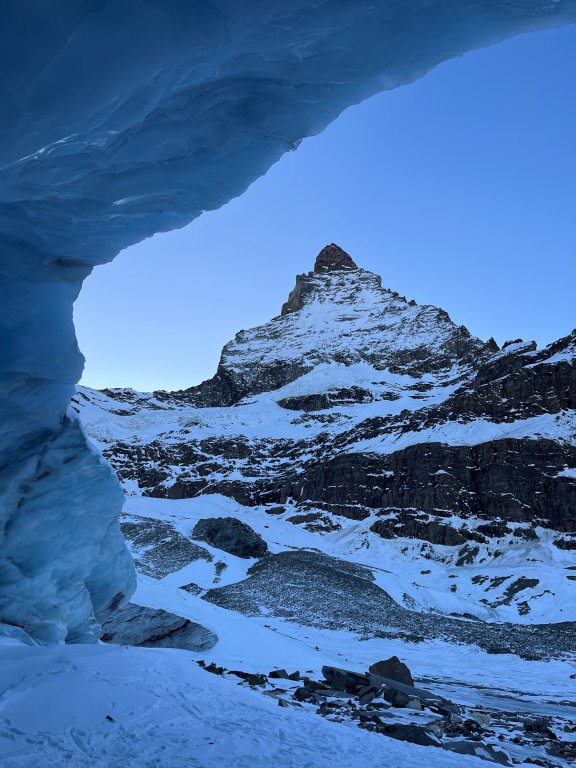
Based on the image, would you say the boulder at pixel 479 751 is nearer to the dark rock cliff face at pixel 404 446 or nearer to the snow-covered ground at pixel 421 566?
the snow-covered ground at pixel 421 566

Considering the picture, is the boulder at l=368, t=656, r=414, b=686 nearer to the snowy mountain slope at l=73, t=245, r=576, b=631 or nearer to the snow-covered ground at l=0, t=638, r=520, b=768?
the snow-covered ground at l=0, t=638, r=520, b=768

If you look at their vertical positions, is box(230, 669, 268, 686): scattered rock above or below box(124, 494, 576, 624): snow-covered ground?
below

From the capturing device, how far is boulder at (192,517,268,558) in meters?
50.2

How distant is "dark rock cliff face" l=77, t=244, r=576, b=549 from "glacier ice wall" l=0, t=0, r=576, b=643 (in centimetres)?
5918

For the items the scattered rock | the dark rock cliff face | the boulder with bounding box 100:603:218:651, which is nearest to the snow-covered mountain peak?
the dark rock cliff face

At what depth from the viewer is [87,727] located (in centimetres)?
657

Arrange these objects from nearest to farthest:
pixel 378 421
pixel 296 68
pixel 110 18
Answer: pixel 110 18 < pixel 296 68 < pixel 378 421

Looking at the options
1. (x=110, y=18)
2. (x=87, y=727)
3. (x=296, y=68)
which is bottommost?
(x=87, y=727)

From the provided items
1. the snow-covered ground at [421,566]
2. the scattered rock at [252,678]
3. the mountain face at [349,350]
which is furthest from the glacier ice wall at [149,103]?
the mountain face at [349,350]

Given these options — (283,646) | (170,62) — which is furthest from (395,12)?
(283,646)

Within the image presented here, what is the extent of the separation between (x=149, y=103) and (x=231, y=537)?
4952 centimetres

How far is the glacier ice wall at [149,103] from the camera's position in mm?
4762

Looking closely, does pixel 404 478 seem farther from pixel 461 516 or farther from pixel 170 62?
pixel 170 62

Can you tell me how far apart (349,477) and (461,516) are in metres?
18.2
